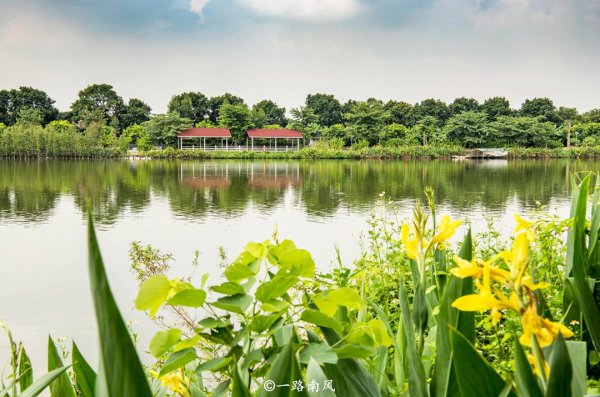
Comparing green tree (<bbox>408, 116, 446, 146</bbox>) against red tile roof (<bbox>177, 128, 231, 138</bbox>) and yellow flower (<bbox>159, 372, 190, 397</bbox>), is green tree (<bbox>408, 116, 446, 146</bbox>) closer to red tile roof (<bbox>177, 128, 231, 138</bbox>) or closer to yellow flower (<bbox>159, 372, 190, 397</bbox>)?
red tile roof (<bbox>177, 128, 231, 138</bbox>)

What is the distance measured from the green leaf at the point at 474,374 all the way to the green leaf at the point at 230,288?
26cm

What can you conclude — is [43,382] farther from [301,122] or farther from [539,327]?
[301,122]

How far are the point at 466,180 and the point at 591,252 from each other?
18139 mm

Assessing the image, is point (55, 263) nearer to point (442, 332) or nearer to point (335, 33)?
point (442, 332)

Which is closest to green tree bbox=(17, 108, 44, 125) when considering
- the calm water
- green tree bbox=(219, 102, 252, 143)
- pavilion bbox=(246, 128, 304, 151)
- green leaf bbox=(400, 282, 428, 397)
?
green tree bbox=(219, 102, 252, 143)

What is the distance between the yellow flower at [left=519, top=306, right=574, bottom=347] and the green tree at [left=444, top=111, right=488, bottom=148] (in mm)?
40354

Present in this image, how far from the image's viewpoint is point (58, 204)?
493 inches

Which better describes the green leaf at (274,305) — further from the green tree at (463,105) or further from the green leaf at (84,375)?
the green tree at (463,105)

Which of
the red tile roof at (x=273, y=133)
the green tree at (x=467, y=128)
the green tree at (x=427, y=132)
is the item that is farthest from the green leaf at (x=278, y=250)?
the green tree at (x=427, y=132)

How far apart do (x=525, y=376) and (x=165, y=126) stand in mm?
37906

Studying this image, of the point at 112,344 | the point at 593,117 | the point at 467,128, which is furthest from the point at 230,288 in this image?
the point at 593,117

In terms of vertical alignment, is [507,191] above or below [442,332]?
below

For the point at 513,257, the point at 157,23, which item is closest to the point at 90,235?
the point at 513,257

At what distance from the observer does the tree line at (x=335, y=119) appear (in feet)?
127
